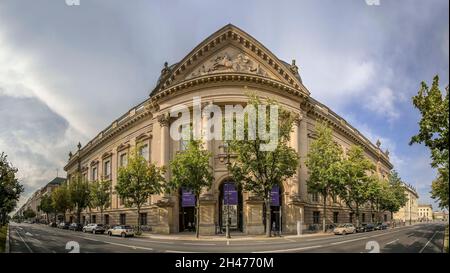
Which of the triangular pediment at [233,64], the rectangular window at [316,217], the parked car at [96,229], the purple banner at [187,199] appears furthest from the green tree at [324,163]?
the parked car at [96,229]

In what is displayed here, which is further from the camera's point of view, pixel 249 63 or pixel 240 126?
pixel 249 63

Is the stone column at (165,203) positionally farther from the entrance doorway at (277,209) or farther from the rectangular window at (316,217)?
the rectangular window at (316,217)

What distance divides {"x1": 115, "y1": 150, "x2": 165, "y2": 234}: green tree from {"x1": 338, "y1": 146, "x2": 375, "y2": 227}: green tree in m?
17.0

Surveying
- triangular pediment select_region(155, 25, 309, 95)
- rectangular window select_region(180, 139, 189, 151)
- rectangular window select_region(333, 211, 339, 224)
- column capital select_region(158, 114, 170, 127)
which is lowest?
rectangular window select_region(333, 211, 339, 224)

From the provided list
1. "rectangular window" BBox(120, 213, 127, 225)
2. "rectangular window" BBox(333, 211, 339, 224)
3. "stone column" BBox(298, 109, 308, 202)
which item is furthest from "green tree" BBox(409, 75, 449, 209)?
"rectangular window" BBox(120, 213, 127, 225)

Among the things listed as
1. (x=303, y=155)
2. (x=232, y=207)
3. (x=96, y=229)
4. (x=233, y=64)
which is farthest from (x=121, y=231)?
(x=303, y=155)

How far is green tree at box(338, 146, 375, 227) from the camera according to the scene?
91.7 feet

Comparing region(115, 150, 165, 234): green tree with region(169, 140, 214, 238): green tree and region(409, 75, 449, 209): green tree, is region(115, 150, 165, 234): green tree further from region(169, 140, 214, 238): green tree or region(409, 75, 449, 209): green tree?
region(409, 75, 449, 209): green tree

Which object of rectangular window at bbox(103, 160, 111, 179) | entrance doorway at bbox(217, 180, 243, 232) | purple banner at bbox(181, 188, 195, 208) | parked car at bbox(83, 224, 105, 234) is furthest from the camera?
rectangular window at bbox(103, 160, 111, 179)

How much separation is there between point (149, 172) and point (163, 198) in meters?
3.46

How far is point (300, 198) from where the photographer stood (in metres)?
32.2

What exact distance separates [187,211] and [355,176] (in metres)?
16.3

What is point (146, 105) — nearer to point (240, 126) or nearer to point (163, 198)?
point (163, 198)
